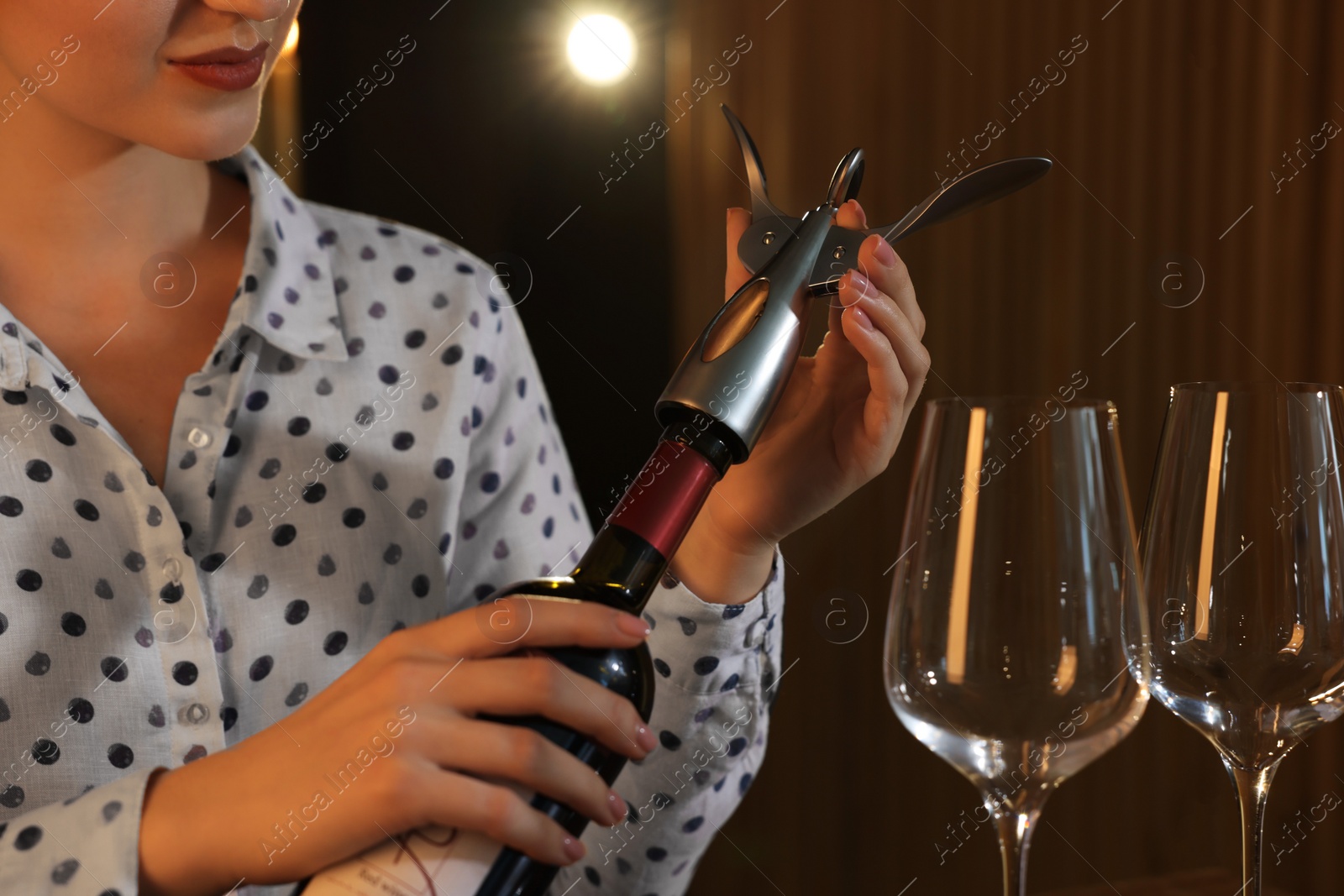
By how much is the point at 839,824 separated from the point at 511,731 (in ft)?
4.24

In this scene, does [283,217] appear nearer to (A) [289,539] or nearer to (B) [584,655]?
(A) [289,539]

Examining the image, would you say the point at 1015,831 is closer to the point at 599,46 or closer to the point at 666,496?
the point at 666,496

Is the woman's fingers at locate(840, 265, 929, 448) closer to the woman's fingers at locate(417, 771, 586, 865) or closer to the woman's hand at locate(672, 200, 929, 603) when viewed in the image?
the woman's hand at locate(672, 200, 929, 603)

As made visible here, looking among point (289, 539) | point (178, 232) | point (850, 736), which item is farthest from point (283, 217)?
point (850, 736)

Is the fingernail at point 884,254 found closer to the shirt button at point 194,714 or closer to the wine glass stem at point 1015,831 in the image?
the wine glass stem at point 1015,831

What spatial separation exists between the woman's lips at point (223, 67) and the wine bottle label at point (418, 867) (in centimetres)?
41

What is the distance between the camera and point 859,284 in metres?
0.44

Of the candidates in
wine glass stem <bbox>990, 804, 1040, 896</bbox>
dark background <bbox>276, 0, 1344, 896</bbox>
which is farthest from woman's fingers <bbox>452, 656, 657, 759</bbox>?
dark background <bbox>276, 0, 1344, 896</bbox>

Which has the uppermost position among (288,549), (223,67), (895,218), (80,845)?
(895,218)

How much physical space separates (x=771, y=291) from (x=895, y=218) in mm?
1109

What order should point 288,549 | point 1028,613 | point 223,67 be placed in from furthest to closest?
1. point 288,549
2. point 223,67
3. point 1028,613

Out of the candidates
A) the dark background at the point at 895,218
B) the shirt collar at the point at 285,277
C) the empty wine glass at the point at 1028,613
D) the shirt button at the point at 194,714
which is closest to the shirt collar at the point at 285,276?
the shirt collar at the point at 285,277

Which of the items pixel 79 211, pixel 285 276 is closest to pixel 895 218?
pixel 285 276

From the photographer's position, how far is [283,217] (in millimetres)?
786
